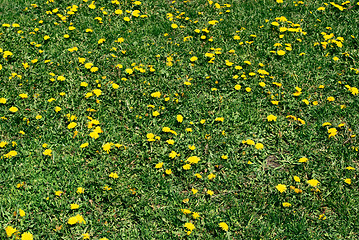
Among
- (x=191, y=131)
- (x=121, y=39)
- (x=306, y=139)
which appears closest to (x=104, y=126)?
(x=191, y=131)

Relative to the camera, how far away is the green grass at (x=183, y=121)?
3115 millimetres

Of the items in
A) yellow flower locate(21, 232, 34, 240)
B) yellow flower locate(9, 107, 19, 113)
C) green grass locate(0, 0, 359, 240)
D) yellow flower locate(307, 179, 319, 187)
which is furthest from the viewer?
yellow flower locate(9, 107, 19, 113)

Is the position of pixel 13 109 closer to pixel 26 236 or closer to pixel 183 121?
pixel 26 236

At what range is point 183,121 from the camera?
157 inches

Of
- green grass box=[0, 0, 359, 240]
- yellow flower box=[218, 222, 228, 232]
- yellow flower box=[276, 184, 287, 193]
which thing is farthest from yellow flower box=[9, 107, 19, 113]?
yellow flower box=[276, 184, 287, 193]

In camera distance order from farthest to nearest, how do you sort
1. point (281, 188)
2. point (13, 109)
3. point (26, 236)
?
point (13, 109) < point (281, 188) < point (26, 236)

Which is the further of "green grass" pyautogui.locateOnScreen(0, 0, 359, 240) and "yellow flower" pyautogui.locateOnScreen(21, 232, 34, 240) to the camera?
"green grass" pyautogui.locateOnScreen(0, 0, 359, 240)

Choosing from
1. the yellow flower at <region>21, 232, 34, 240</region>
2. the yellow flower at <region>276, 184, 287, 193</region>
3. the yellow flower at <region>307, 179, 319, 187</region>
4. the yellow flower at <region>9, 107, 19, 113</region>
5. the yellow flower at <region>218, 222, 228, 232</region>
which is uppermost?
the yellow flower at <region>9, 107, 19, 113</region>

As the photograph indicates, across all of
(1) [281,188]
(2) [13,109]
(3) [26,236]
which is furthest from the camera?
(2) [13,109]

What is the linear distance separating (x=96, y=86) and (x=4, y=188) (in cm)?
166

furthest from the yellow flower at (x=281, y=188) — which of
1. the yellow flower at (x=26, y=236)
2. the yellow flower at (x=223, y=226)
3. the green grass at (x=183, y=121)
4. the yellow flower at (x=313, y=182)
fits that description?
the yellow flower at (x=26, y=236)

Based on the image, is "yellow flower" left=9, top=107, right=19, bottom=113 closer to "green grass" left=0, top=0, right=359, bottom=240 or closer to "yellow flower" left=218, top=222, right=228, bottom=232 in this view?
"green grass" left=0, top=0, right=359, bottom=240

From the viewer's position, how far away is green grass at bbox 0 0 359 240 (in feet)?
10.2

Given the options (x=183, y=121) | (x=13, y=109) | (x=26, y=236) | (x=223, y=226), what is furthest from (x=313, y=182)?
(x=13, y=109)
